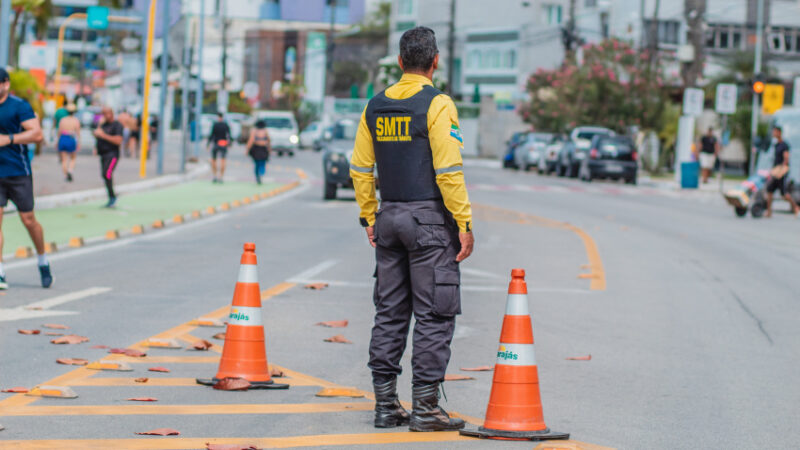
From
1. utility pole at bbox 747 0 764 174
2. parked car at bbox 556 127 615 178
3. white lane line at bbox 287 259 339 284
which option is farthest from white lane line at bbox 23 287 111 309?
parked car at bbox 556 127 615 178

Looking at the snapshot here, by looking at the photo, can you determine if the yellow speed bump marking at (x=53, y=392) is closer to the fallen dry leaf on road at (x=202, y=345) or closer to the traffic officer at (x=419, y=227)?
the traffic officer at (x=419, y=227)

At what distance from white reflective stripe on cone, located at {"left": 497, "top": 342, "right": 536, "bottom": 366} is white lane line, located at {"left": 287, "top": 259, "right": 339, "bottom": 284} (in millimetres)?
7188

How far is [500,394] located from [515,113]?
7044cm

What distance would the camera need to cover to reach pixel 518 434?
612 centimetres

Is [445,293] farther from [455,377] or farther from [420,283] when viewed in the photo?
[455,377]

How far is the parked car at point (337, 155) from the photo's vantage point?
28.2 m

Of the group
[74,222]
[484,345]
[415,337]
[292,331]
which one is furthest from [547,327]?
[74,222]

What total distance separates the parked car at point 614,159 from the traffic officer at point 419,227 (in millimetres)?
38228

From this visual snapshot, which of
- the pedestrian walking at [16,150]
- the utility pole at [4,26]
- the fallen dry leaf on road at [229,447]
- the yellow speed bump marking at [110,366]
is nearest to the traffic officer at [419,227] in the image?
the fallen dry leaf on road at [229,447]

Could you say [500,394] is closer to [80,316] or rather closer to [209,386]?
[209,386]

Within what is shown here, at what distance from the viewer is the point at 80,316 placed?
33.8 feet

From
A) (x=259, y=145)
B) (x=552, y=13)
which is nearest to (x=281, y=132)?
(x=259, y=145)

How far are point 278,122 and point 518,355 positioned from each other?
56.2m

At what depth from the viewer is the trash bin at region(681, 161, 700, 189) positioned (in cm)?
4053
